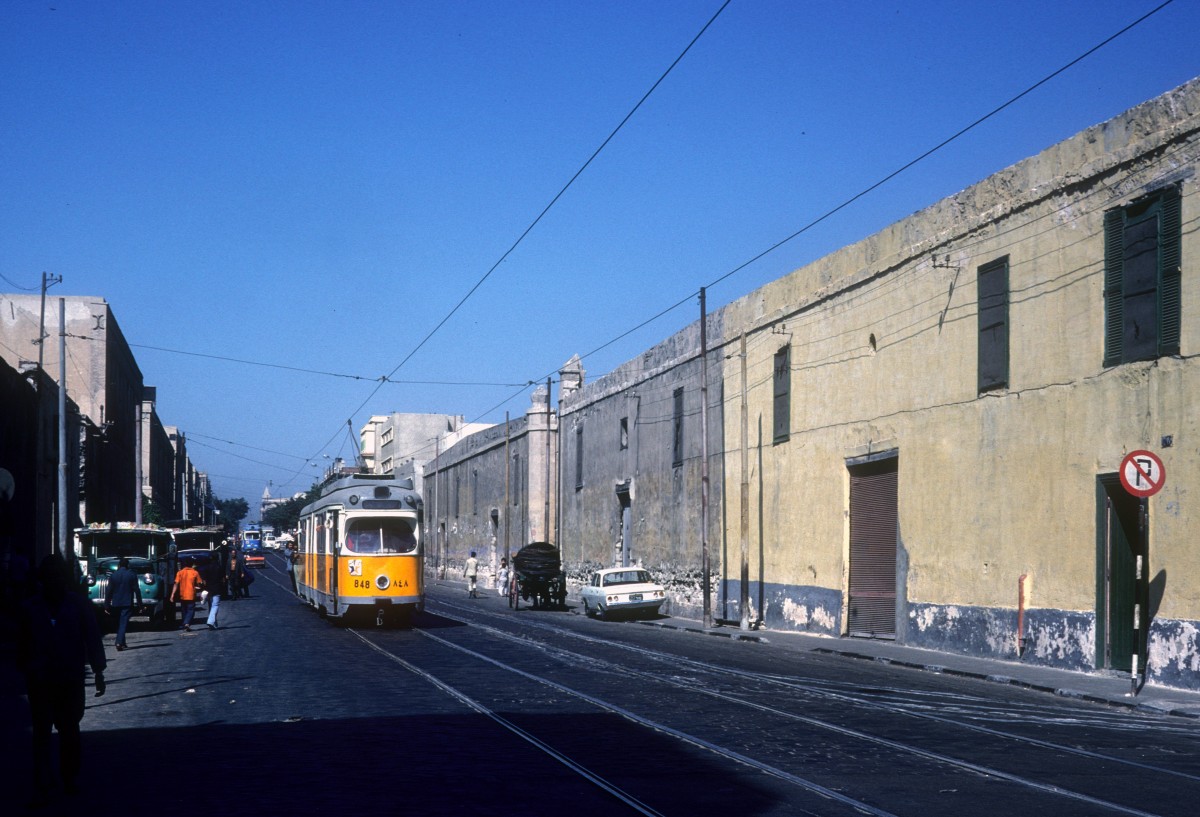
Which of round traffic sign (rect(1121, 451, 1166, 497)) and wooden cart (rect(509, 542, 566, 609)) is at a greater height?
round traffic sign (rect(1121, 451, 1166, 497))

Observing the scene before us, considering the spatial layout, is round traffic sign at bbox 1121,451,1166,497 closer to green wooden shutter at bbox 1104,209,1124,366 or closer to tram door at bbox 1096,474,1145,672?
tram door at bbox 1096,474,1145,672

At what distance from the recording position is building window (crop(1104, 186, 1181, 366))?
714 inches

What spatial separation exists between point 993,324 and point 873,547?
6459 millimetres

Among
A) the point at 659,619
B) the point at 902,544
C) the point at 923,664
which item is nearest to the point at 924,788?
the point at 923,664

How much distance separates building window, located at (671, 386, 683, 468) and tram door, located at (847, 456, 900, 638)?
11.1 metres

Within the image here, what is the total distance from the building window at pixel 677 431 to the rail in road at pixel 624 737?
58.2 feet

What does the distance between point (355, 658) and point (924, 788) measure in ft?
43.2

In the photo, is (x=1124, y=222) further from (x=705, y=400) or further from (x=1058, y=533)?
(x=705, y=400)

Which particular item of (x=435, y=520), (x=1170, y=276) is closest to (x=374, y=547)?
(x=1170, y=276)

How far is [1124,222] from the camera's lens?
62.8ft

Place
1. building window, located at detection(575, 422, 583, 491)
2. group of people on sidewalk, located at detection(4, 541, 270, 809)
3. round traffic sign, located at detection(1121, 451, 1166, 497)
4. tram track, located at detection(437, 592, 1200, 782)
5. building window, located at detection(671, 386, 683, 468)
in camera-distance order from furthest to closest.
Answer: building window, located at detection(575, 422, 583, 491)
building window, located at detection(671, 386, 683, 468)
round traffic sign, located at detection(1121, 451, 1166, 497)
tram track, located at detection(437, 592, 1200, 782)
group of people on sidewalk, located at detection(4, 541, 270, 809)

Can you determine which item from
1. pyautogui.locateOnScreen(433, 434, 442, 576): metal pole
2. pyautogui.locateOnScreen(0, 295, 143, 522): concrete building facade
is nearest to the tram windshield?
pyautogui.locateOnScreen(0, 295, 143, 522): concrete building facade

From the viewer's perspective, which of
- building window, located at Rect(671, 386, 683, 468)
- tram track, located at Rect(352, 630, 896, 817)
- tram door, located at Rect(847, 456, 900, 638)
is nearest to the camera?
tram track, located at Rect(352, 630, 896, 817)

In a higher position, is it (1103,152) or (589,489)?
(1103,152)
